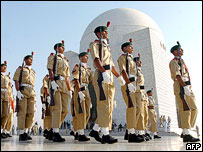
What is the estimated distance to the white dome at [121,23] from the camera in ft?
79.9

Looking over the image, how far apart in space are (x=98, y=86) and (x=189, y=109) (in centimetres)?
213

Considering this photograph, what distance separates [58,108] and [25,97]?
1.30 m

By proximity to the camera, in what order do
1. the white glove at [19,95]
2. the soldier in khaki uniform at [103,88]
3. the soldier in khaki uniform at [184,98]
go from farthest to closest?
the white glove at [19,95] < the soldier in khaki uniform at [184,98] < the soldier in khaki uniform at [103,88]

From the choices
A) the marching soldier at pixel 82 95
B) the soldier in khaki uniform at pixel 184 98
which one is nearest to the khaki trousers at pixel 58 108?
the marching soldier at pixel 82 95

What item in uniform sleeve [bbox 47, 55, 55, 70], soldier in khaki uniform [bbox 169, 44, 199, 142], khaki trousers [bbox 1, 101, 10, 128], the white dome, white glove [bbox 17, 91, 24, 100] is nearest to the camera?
soldier in khaki uniform [bbox 169, 44, 199, 142]

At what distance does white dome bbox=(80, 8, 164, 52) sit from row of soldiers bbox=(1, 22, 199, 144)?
1891 centimetres

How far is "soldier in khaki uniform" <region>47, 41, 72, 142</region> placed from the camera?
14.6 feet

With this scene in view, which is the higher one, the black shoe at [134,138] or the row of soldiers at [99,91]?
the row of soldiers at [99,91]

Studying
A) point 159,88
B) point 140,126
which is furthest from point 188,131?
point 159,88

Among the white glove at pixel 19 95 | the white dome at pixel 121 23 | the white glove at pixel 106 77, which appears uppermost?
the white dome at pixel 121 23

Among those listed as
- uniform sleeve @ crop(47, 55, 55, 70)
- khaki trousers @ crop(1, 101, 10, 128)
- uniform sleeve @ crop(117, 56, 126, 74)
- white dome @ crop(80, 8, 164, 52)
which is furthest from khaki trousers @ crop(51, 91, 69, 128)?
white dome @ crop(80, 8, 164, 52)

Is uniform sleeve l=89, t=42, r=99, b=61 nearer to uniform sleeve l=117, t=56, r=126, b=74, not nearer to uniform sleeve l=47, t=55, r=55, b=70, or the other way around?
uniform sleeve l=117, t=56, r=126, b=74

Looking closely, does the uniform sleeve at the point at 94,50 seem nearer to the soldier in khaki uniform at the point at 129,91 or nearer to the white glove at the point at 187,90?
the soldier in khaki uniform at the point at 129,91

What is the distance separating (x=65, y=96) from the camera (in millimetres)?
4746
